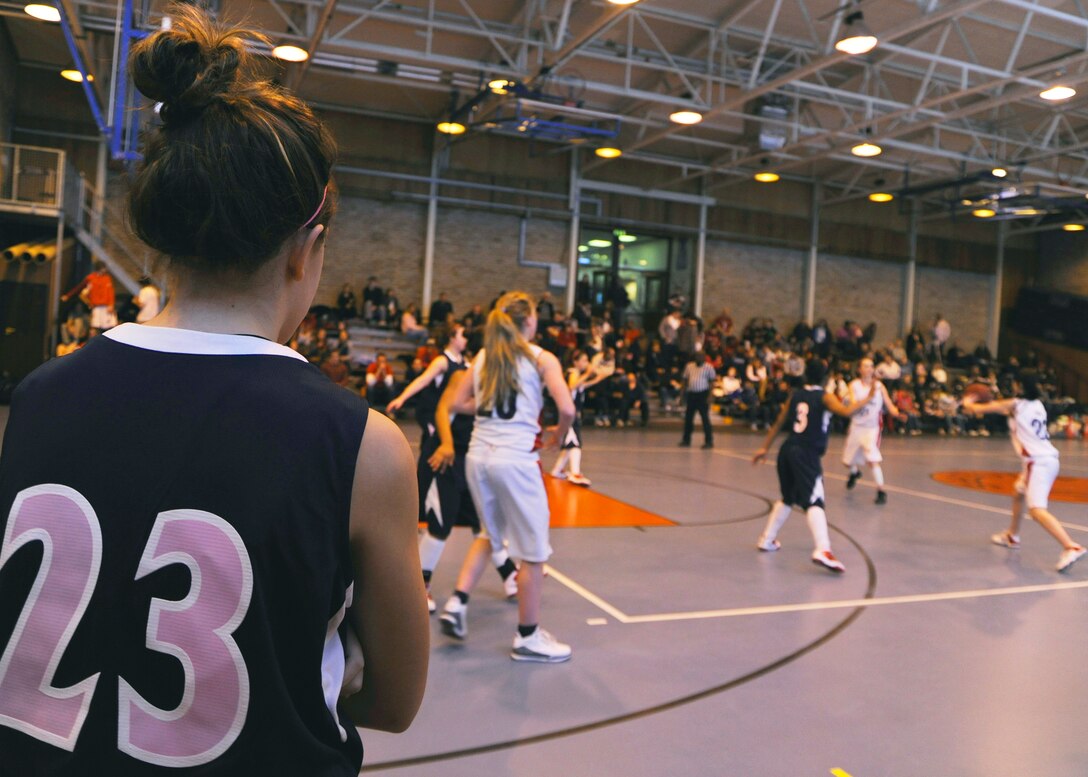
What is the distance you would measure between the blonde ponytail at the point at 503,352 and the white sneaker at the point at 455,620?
3.66ft

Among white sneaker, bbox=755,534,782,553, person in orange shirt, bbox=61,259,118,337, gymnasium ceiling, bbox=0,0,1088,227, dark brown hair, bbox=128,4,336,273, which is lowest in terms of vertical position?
white sneaker, bbox=755,534,782,553

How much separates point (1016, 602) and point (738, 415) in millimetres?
15195

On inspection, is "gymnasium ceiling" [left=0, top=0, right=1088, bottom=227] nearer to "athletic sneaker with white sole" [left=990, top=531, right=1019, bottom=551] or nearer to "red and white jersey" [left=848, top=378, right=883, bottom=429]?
"red and white jersey" [left=848, top=378, right=883, bottom=429]

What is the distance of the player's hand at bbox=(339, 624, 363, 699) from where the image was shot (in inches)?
45.7

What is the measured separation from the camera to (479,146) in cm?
2236

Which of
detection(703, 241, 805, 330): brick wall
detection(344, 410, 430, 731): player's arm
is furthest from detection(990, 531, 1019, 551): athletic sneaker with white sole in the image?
detection(703, 241, 805, 330): brick wall

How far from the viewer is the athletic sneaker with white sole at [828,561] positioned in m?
6.42

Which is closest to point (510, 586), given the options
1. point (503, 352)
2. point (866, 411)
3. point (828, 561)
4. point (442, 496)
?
point (442, 496)

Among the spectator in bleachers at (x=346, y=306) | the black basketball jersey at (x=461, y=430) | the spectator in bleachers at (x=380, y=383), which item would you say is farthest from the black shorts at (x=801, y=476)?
the spectator in bleachers at (x=346, y=306)

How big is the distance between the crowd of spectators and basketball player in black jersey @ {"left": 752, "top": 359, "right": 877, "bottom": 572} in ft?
31.1

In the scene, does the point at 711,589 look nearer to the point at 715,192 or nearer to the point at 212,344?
the point at 212,344

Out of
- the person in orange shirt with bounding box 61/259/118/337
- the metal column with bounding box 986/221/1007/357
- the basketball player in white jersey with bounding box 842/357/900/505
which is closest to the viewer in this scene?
the basketball player in white jersey with bounding box 842/357/900/505

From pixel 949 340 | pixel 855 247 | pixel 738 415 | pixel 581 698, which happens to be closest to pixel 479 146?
pixel 738 415

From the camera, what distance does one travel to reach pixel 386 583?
1.11 m
